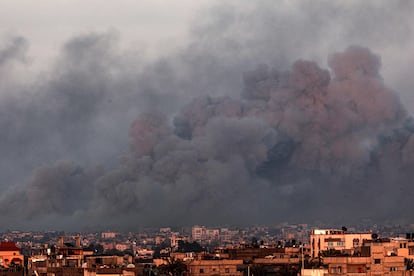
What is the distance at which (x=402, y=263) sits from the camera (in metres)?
60.4

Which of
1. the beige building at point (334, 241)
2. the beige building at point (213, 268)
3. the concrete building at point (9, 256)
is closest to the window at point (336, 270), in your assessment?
the beige building at point (213, 268)

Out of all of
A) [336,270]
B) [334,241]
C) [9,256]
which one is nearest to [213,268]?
[336,270]

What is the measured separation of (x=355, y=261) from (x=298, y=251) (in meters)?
26.7

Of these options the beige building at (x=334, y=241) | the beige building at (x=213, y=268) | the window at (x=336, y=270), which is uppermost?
the beige building at (x=334, y=241)

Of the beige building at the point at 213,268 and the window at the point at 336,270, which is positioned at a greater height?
the beige building at the point at 213,268

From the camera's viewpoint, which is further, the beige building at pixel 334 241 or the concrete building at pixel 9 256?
the concrete building at pixel 9 256

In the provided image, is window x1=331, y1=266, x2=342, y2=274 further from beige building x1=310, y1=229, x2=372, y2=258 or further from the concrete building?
the concrete building

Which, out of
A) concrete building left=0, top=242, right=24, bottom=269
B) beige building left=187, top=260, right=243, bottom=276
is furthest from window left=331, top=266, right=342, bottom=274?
concrete building left=0, top=242, right=24, bottom=269

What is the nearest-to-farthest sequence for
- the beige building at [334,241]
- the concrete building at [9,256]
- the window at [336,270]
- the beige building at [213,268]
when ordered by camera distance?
1. the window at [336,270]
2. the beige building at [213,268]
3. the beige building at [334,241]
4. the concrete building at [9,256]

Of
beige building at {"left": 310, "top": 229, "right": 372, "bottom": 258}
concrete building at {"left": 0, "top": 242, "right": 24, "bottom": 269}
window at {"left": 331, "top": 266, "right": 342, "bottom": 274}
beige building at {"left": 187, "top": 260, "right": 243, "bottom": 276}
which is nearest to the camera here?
window at {"left": 331, "top": 266, "right": 342, "bottom": 274}

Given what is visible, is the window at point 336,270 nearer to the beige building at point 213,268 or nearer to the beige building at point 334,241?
the beige building at point 213,268

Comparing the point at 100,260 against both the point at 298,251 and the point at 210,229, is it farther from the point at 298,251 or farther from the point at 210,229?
the point at 210,229

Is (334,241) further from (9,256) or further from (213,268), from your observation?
(9,256)

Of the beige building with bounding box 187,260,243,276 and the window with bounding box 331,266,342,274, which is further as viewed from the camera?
the beige building with bounding box 187,260,243,276
